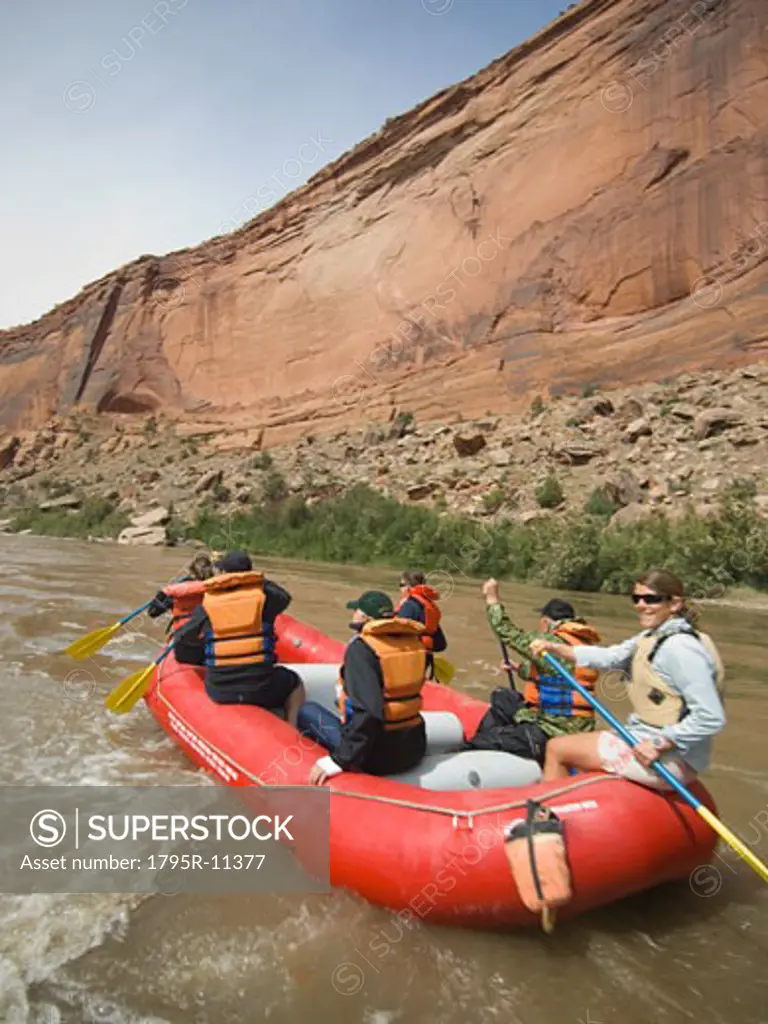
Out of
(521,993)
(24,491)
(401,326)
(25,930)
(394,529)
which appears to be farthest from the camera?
(24,491)

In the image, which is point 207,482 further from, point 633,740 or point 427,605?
point 633,740

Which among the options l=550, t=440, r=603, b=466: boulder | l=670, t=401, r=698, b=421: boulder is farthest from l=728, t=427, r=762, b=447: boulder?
l=550, t=440, r=603, b=466: boulder

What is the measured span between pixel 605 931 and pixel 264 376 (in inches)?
1111

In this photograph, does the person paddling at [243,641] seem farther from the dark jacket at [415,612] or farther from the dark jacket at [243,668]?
the dark jacket at [415,612]

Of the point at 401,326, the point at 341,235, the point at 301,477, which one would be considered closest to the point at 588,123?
the point at 401,326

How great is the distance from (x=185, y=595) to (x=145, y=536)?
1622 cm

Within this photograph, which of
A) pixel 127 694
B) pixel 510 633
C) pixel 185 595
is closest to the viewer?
pixel 510 633

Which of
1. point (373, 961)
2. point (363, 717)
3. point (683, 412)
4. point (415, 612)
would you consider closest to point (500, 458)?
point (683, 412)

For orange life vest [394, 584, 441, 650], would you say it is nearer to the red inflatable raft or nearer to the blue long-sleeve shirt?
the red inflatable raft

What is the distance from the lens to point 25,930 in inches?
101

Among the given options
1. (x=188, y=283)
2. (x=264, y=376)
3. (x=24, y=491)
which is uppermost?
(x=188, y=283)

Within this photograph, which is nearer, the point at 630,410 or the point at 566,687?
the point at 566,687

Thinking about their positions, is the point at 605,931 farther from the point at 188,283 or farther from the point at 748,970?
the point at 188,283

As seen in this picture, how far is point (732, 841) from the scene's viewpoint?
2373 mm
